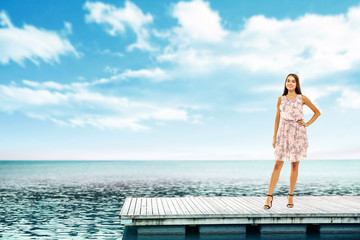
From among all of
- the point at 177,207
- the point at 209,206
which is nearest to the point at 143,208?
the point at 177,207

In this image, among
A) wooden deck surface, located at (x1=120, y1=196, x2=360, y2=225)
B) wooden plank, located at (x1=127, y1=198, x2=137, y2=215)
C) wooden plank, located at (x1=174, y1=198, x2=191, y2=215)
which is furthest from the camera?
wooden plank, located at (x1=174, y1=198, x2=191, y2=215)

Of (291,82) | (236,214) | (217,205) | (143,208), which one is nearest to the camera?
(291,82)

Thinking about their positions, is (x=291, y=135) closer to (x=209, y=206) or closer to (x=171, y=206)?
(x=209, y=206)

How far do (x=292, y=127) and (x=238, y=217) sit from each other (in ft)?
10.6

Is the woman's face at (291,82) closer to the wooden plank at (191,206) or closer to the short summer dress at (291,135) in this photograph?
the short summer dress at (291,135)

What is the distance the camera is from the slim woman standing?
10.2 m

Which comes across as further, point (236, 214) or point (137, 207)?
point (137, 207)

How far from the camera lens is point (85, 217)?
17.4 m

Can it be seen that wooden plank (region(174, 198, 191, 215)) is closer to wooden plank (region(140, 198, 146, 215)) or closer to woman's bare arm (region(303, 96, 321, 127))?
wooden plank (region(140, 198, 146, 215))

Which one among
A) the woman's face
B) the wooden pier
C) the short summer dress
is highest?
the woman's face

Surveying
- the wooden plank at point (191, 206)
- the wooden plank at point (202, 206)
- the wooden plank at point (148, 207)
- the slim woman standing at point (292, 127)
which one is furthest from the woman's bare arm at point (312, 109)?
the wooden plank at point (148, 207)

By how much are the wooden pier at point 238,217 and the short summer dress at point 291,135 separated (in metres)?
2.03

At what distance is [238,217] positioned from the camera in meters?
11.1

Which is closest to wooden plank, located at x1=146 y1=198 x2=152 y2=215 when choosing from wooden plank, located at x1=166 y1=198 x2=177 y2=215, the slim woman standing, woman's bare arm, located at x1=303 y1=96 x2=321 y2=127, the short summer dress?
wooden plank, located at x1=166 y1=198 x2=177 y2=215
